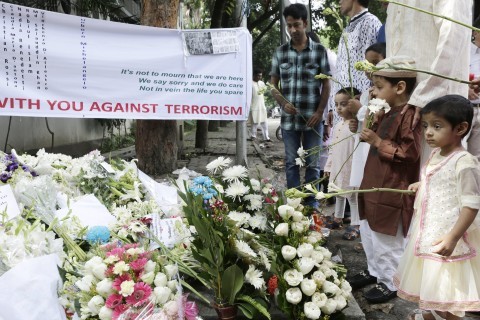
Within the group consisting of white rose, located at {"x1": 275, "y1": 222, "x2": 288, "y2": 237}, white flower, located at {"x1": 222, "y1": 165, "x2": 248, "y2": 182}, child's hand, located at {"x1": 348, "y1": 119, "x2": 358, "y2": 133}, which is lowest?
white rose, located at {"x1": 275, "y1": 222, "x2": 288, "y2": 237}

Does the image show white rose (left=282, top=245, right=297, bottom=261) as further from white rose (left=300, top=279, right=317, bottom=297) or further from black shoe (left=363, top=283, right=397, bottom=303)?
black shoe (left=363, top=283, right=397, bottom=303)

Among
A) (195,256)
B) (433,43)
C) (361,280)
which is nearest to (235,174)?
(195,256)

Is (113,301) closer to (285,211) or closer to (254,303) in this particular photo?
(254,303)

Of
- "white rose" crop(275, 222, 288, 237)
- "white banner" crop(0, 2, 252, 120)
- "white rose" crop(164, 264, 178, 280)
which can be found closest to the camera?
"white rose" crop(164, 264, 178, 280)

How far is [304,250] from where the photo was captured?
1.85m

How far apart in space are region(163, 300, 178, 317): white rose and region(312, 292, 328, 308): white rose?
0.61 meters

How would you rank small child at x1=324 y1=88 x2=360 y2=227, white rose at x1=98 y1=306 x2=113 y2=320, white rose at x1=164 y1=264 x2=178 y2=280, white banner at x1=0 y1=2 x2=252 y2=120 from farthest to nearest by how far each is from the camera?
white banner at x1=0 y1=2 x2=252 y2=120 → small child at x1=324 y1=88 x2=360 y2=227 → white rose at x1=164 y1=264 x2=178 y2=280 → white rose at x1=98 y1=306 x2=113 y2=320

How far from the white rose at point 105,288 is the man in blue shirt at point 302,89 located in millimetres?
2573

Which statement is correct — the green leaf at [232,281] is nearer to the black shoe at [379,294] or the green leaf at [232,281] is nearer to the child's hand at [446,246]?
the child's hand at [446,246]

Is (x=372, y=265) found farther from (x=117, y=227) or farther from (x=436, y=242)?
(x=117, y=227)

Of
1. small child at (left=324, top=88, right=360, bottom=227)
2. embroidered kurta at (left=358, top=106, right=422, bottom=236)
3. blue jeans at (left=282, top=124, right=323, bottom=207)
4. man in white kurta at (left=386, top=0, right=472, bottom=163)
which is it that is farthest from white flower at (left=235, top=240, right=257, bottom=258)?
blue jeans at (left=282, top=124, right=323, bottom=207)

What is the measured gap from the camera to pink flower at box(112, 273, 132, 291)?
1507 millimetres

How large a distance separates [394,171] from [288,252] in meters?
0.93

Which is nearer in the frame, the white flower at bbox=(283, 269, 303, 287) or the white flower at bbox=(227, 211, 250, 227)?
the white flower at bbox=(283, 269, 303, 287)
